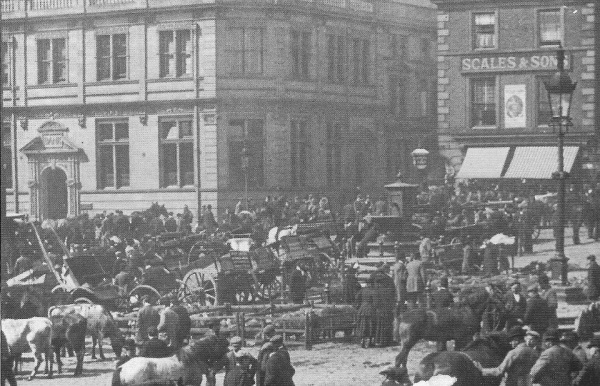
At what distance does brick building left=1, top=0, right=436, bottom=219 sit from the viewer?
2259cm

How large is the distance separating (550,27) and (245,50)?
310 inches

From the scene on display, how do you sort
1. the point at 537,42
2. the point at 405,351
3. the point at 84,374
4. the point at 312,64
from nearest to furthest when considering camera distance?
the point at 405,351 → the point at 84,374 → the point at 537,42 → the point at 312,64

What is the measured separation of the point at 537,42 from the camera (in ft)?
78.9

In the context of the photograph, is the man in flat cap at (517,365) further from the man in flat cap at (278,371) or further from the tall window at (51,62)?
the tall window at (51,62)

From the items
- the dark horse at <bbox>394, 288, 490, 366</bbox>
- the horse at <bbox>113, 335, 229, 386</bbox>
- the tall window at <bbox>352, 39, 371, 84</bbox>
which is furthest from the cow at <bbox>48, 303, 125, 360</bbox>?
the tall window at <bbox>352, 39, 371, 84</bbox>

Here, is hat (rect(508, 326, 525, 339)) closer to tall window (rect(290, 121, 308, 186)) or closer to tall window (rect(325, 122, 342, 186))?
tall window (rect(325, 122, 342, 186))

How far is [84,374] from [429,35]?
491 inches

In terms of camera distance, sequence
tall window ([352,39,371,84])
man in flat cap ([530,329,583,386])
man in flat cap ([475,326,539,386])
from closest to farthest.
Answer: man in flat cap ([530,329,583,386])
man in flat cap ([475,326,539,386])
tall window ([352,39,371,84])

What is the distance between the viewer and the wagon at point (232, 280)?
838 inches

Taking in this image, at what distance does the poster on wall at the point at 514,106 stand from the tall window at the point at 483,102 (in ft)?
1.00

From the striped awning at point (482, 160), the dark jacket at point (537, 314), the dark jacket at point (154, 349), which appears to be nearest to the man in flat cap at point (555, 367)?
the dark jacket at point (537, 314)

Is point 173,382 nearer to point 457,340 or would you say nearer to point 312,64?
point 457,340

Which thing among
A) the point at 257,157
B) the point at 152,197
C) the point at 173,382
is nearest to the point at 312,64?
the point at 257,157

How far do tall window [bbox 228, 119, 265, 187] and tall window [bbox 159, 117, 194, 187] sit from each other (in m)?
0.96
